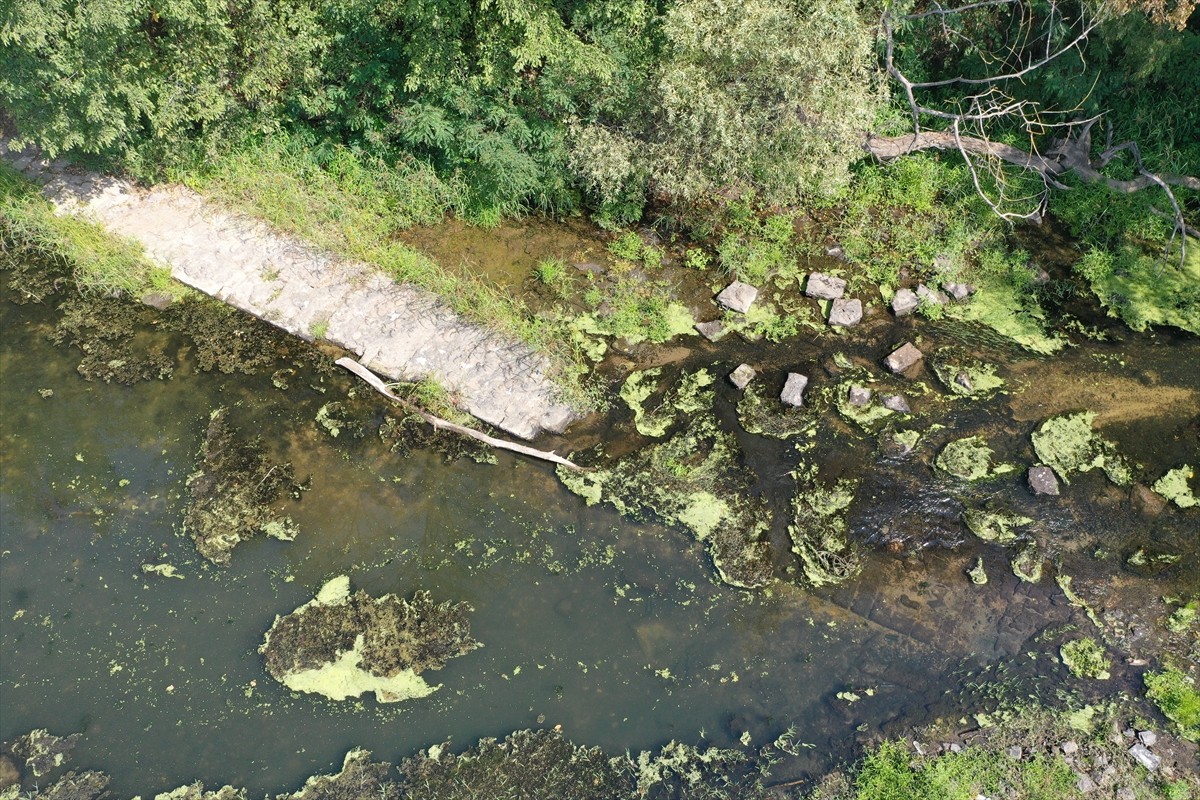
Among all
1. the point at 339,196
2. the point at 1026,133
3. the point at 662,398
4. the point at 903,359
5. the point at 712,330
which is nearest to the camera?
the point at 662,398

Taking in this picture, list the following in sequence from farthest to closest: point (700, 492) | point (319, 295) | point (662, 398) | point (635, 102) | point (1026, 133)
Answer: point (1026, 133) < point (319, 295) < point (635, 102) < point (662, 398) < point (700, 492)

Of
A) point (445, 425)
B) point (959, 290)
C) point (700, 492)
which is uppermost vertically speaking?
point (959, 290)

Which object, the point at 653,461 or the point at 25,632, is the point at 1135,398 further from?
the point at 25,632

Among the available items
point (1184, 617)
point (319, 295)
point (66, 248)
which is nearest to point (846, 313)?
point (1184, 617)

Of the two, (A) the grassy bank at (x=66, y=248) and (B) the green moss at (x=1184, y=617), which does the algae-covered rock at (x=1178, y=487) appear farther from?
(A) the grassy bank at (x=66, y=248)

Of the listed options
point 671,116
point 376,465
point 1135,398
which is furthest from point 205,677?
point 1135,398

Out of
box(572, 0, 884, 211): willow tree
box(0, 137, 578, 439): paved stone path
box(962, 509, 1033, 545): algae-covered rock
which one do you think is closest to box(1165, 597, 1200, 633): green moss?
box(962, 509, 1033, 545): algae-covered rock

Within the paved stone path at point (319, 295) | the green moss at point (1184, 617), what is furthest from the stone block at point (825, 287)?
the green moss at point (1184, 617)

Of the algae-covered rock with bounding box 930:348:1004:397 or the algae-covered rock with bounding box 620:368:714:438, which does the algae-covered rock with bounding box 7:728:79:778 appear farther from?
the algae-covered rock with bounding box 930:348:1004:397

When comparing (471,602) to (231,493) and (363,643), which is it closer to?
(363,643)
